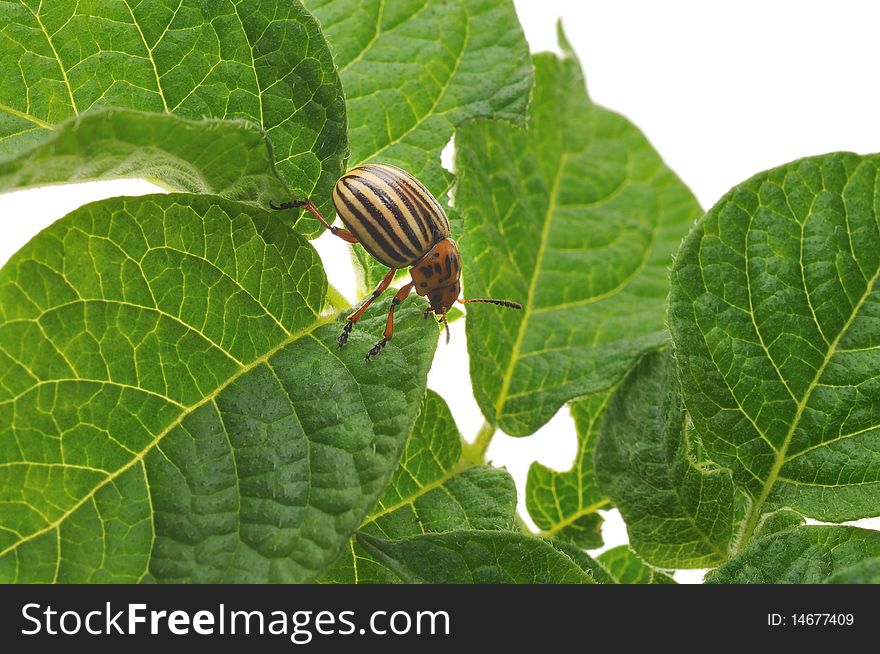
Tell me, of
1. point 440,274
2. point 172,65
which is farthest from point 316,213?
point 440,274

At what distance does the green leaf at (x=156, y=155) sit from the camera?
1196 millimetres

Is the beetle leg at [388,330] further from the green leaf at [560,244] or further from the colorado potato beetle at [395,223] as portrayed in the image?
the green leaf at [560,244]

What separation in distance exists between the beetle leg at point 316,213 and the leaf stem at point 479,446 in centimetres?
52

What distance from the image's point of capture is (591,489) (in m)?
2.41

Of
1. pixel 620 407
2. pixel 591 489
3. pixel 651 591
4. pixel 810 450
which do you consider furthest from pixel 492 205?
pixel 651 591

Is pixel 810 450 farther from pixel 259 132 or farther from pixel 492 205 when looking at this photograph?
pixel 259 132

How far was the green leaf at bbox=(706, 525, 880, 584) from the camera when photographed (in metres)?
1.56

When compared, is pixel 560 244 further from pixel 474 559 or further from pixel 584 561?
pixel 474 559

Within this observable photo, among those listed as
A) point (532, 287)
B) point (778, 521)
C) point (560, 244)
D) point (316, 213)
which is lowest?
point (778, 521)

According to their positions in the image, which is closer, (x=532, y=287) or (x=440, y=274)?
→ (x=440, y=274)

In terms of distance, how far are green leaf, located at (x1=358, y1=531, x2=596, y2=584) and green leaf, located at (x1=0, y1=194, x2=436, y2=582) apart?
157 mm

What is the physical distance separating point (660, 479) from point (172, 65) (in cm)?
119

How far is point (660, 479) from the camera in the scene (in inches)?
73.3

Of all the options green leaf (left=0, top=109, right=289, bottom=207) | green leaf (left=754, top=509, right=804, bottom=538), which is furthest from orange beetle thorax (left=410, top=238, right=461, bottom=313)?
green leaf (left=754, top=509, right=804, bottom=538)
